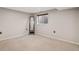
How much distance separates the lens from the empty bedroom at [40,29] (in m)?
2.76

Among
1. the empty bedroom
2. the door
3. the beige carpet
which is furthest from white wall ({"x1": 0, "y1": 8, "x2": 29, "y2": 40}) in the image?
the beige carpet

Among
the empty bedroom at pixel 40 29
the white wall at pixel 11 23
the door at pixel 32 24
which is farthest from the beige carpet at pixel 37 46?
the door at pixel 32 24

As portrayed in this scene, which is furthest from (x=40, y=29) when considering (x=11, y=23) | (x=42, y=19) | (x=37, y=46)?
(x=37, y=46)

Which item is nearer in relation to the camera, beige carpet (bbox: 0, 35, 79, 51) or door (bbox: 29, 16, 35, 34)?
beige carpet (bbox: 0, 35, 79, 51)

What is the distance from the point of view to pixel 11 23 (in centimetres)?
394

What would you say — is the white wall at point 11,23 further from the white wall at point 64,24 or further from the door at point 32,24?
the white wall at point 64,24

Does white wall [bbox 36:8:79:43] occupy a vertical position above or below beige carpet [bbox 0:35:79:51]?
above

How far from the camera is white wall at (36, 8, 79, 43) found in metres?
2.87

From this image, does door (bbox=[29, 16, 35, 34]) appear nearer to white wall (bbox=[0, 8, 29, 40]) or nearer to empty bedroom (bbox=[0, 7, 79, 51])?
empty bedroom (bbox=[0, 7, 79, 51])

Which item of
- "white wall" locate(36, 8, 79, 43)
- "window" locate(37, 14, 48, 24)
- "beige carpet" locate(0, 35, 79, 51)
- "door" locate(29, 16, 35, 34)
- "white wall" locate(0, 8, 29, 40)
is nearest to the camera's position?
"beige carpet" locate(0, 35, 79, 51)

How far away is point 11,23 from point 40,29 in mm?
1825

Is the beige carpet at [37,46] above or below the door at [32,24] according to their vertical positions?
→ below

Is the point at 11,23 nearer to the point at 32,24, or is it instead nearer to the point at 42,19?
the point at 32,24
